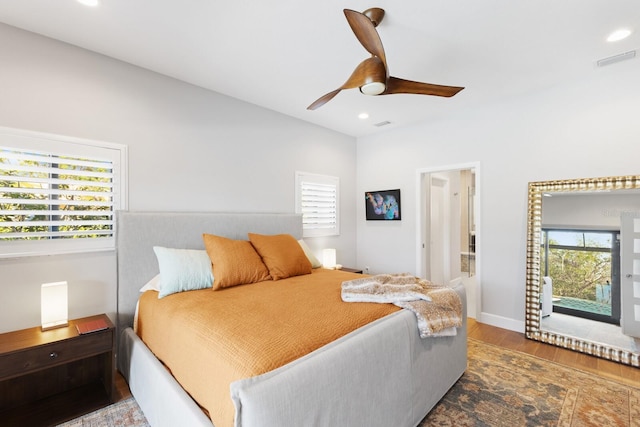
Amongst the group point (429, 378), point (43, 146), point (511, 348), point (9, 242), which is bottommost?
point (511, 348)

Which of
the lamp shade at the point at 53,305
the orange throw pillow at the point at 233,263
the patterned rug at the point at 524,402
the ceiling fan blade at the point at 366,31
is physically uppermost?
the ceiling fan blade at the point at 366,31

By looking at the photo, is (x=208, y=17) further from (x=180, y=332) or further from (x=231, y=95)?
(x=180, y=332)

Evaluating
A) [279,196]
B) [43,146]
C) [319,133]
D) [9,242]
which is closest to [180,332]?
[9,242]

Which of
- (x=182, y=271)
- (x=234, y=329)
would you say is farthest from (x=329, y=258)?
(x=234, y=329)

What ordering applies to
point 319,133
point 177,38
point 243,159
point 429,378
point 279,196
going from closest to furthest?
point 429,378 < point 177,38 < point 243,159 < point 279,196 < point 319,133

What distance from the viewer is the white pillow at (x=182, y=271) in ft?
7.75

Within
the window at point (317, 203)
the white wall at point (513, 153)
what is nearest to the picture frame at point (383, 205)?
the white wall at point (513, 153)

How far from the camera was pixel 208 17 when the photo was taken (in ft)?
6.76

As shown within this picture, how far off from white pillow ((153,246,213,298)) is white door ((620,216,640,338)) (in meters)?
3.82

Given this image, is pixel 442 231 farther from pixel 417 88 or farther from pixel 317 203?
pixel 417 88

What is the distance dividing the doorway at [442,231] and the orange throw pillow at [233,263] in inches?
99.7

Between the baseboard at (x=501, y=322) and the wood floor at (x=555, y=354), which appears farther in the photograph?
the baseboard at (x=501, y=322)

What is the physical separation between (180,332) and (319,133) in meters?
3.43

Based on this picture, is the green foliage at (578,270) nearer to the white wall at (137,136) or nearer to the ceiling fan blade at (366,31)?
the ceiling fan blade at (366,31)
